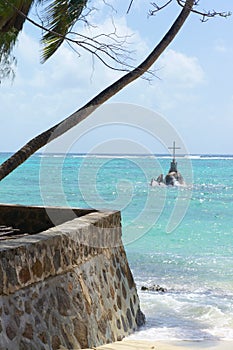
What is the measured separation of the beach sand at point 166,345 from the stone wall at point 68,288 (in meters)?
0.15

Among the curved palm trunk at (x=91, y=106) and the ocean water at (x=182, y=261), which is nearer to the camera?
the curved palm trunk at (x=91, y=106)

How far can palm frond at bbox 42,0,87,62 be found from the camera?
672 cm

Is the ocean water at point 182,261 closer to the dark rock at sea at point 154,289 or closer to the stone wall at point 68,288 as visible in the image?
the dark rock at sea at point 154,289

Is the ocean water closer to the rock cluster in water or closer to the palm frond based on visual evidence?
the palm frond

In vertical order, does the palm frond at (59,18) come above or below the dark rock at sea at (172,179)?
above

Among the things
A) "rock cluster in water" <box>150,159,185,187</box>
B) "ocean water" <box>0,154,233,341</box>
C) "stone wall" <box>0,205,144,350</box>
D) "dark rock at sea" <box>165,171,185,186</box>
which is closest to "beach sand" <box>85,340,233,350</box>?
"stone wall" <box>0,205,144,350</box>

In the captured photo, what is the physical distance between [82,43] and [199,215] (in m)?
20.5

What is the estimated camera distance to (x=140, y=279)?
1069 cm

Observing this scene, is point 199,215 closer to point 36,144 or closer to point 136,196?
point 136,196

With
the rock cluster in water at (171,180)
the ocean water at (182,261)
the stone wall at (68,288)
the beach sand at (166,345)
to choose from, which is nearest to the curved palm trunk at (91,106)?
the ocean water at (182,261)

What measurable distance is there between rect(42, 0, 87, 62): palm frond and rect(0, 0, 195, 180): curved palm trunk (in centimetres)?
108

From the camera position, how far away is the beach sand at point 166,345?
514 centimetres

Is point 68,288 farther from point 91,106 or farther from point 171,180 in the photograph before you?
point 171,180

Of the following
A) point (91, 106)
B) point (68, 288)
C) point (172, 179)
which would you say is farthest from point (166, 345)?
point (172, 179)
